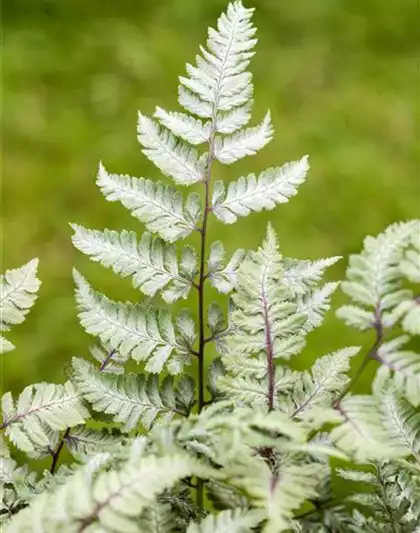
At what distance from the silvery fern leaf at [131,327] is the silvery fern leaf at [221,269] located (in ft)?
0.16

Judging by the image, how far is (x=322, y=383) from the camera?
58cm

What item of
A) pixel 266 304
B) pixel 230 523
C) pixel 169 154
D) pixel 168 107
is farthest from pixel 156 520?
pixel 168 107

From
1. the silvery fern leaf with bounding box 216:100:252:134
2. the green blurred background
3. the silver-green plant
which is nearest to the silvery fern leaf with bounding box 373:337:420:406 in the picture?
the silver-green plant

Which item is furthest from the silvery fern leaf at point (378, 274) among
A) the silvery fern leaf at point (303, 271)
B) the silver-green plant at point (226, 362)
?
the silvery fern leaf at point (303, 271)

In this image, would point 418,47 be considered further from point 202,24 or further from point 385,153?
point 202,24

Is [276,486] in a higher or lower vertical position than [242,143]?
lower

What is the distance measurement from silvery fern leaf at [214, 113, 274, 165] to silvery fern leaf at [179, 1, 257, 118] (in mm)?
28

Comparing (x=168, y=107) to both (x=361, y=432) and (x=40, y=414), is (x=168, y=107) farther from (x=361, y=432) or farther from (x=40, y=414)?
(x=361, y=432)

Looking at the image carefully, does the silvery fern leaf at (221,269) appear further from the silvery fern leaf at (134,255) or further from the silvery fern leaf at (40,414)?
the silvery fern leaf at (40,414)

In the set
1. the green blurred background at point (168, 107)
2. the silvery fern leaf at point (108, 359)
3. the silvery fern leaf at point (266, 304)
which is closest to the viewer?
the silvery fern leaf at point (266, 304)

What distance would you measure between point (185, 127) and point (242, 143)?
0.05 m

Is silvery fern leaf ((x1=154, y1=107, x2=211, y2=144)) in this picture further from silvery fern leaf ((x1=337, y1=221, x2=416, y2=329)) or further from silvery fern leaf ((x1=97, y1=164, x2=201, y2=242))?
silvery fern leaf ((x1=337, y1=221, x2=416, y2=329))

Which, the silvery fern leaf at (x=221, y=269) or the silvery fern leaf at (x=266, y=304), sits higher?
the silvery fern leaf at (x=221, y=269)

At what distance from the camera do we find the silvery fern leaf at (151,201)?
63 centimetres
